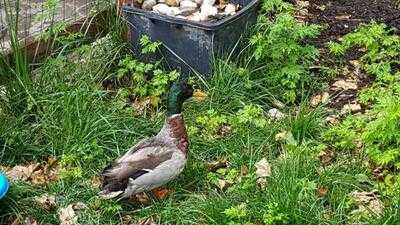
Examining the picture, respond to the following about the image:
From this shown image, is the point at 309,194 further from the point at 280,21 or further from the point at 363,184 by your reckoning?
the point at 280,21

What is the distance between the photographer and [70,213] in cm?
482

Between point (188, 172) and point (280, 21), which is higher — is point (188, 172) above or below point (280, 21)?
below

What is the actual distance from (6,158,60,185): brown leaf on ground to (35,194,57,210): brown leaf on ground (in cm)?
18

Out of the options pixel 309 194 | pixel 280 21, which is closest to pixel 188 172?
pixel 309 194

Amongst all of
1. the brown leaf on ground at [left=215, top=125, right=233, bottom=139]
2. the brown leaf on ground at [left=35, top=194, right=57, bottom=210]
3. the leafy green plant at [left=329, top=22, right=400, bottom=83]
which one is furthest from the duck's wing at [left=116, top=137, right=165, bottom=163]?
the leafy green plant at [left=329, top=22, right=400, bottom=83]

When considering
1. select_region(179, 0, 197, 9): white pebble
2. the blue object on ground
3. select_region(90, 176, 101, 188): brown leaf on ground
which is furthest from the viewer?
select_region(179, 0, 197, 9): white pebble

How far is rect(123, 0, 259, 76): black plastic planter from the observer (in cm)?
597

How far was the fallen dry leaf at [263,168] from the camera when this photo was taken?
16.2ft

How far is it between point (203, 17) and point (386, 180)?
2112 millimetres

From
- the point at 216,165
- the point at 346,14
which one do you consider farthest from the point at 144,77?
the point at 346,14

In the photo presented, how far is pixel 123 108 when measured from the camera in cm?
586

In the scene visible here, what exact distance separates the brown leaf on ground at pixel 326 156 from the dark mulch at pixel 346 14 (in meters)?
1.67

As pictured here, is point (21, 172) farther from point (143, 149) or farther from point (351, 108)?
point (351, 108)

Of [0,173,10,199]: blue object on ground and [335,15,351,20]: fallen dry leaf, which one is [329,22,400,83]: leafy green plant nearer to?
[335,15,351,20]: fallen dry leaf
